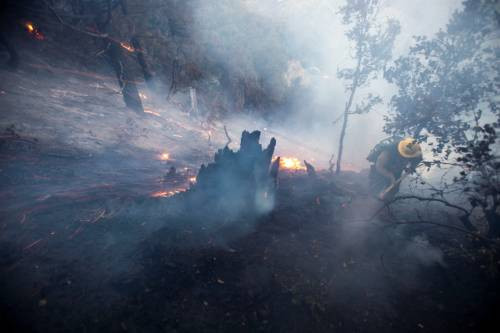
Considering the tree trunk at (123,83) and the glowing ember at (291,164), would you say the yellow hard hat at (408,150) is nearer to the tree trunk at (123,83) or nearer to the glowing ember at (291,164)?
the glowing ember at (291,164)

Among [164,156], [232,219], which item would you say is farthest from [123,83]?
[232,219]

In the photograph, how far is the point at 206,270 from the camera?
7215 mm

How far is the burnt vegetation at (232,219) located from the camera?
605 centimetres

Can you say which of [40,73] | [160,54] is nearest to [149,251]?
[40,73]

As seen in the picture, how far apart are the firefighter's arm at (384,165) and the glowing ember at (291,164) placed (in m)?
4.97

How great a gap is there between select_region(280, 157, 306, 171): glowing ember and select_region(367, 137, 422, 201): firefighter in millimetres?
4814

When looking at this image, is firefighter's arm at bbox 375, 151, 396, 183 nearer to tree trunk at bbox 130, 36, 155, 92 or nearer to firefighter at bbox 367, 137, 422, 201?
firefighter at bbox 367, 137, 422, 201

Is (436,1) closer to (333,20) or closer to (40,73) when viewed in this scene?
(333,20)

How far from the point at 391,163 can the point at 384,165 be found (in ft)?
1.19

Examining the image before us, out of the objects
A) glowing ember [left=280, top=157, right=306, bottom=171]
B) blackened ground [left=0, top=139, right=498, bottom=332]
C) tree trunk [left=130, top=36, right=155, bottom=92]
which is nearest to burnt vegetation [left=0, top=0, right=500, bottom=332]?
blackened ground [left=0, top=139, right=498, bottom=332]

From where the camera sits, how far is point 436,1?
46.0 m

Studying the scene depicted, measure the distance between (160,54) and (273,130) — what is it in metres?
13.1

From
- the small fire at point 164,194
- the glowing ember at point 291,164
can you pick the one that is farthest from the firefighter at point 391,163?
the small fire at point 164,194

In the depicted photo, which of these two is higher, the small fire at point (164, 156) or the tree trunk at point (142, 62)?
the tree trunk at point (142, 62)
